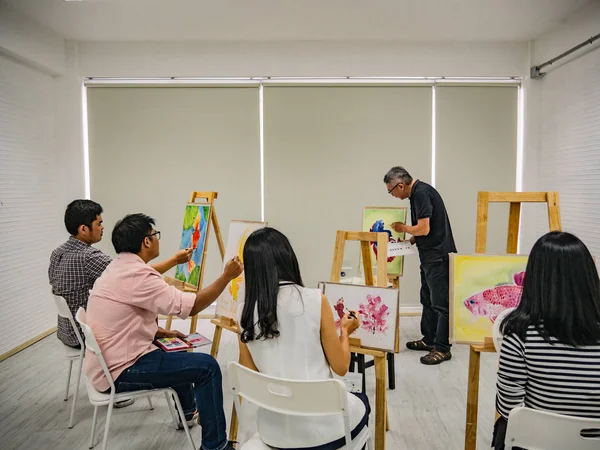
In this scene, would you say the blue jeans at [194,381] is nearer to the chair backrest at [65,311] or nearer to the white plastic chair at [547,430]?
the chair backrest at [65,311]

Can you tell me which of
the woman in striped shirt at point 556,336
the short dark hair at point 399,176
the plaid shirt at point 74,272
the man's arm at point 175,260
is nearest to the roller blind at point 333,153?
the short dark hair at point 399,176

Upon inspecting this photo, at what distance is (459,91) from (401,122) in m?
0.68

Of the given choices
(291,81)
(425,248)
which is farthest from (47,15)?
(425,248)

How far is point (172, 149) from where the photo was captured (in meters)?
5.02

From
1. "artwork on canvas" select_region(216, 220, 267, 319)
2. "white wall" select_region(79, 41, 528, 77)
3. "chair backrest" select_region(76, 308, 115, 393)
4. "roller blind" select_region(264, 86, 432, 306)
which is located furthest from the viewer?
"roller blind" select_region(264, 86, 432, 306)

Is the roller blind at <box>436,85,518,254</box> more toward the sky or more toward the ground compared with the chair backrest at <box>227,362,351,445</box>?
more toward the sky

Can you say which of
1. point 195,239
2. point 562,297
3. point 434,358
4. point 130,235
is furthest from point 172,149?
point 562,297

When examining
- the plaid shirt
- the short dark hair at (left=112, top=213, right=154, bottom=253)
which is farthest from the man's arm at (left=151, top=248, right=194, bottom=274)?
the short dark hair at (left=112, top=213, right=154, bottom=253)

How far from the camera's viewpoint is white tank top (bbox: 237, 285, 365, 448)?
157 cm

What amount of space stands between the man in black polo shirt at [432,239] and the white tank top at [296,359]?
6.80 ft

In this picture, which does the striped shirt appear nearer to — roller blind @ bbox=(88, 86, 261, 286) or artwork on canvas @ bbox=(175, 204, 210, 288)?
artwork on canvas @ bbox=(175, 204, 210, 288)

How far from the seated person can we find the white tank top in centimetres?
123

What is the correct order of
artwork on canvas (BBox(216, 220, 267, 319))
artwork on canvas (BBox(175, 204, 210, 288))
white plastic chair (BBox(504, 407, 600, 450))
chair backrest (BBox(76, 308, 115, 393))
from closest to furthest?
white plastic chair (BBox(504, 407, 600, 450)) < chair backrest (BBox(76, 308, 115, 393)) < artwork on canvas (BBox(216, 220, 267, 319)) < artwork on canvas (BBox(175, 204, 210, 288))

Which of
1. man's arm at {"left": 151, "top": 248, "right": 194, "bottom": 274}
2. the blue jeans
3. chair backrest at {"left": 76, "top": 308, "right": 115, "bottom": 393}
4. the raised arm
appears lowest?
the blue jeans
